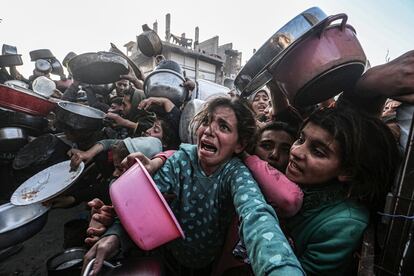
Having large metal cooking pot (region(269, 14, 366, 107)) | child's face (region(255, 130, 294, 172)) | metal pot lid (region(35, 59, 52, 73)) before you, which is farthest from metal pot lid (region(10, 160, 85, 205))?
metal pot lid (region(35, 59, 52, 73))

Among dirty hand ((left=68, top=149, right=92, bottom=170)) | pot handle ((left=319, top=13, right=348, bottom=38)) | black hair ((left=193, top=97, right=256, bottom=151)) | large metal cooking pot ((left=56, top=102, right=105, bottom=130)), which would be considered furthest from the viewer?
large metal cooking pot ((left=56, top=102, right=105, bottom=130))

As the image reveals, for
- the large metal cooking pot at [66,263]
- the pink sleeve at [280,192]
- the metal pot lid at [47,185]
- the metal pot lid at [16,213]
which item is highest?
the pink sleeve at [280,192]

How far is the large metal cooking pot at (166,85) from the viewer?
105 inches

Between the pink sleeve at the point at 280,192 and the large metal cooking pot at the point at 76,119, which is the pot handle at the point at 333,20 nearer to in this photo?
the pink sleeve at the point at 280,192

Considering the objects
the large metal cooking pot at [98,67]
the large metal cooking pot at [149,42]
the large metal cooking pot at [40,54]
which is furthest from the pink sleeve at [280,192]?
the large metal cooking pot at [40,54]

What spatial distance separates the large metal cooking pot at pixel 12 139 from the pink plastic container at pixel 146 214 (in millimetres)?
3205

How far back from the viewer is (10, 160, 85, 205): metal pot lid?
6.52 feet

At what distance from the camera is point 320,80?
0.98m

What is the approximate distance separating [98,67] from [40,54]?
5.71m

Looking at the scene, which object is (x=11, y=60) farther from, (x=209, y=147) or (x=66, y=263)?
(x=209, y=147)

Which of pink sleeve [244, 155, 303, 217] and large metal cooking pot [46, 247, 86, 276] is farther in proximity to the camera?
large metal cooking pot [46, 247, 86, 276]

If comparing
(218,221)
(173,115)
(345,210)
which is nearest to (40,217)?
(173,115)

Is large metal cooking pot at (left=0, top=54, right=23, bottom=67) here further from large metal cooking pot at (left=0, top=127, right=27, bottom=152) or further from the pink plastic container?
the pink plastic container

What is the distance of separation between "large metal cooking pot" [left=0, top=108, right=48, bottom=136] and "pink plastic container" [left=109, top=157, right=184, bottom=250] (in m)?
3.19
